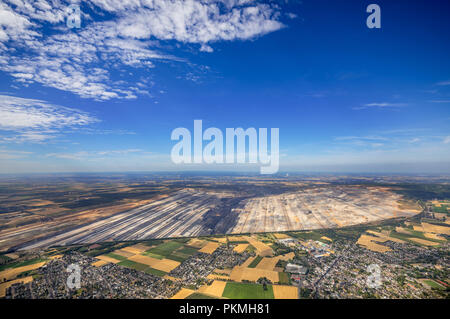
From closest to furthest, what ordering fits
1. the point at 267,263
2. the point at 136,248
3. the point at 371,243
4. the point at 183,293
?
1. the point at 183,293
2. the point at 267,263
3. the point at 136,248
4. the point at 371,243

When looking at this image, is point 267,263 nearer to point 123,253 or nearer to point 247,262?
point 247,262

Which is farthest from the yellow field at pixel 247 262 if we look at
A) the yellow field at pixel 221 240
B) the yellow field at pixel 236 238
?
the yellow field at pixel 236 238

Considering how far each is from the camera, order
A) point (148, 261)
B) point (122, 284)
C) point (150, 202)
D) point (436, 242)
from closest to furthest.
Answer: point (122, 284) < point (148, 261) < point (436, 242) < point (150, 202)

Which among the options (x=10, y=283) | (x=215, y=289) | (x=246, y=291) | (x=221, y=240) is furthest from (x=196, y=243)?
(x=10, y=283)

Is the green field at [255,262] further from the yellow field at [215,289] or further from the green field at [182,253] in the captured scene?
the green field at [182,253]

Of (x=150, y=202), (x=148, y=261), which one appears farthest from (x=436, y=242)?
(x=150, y=202)
